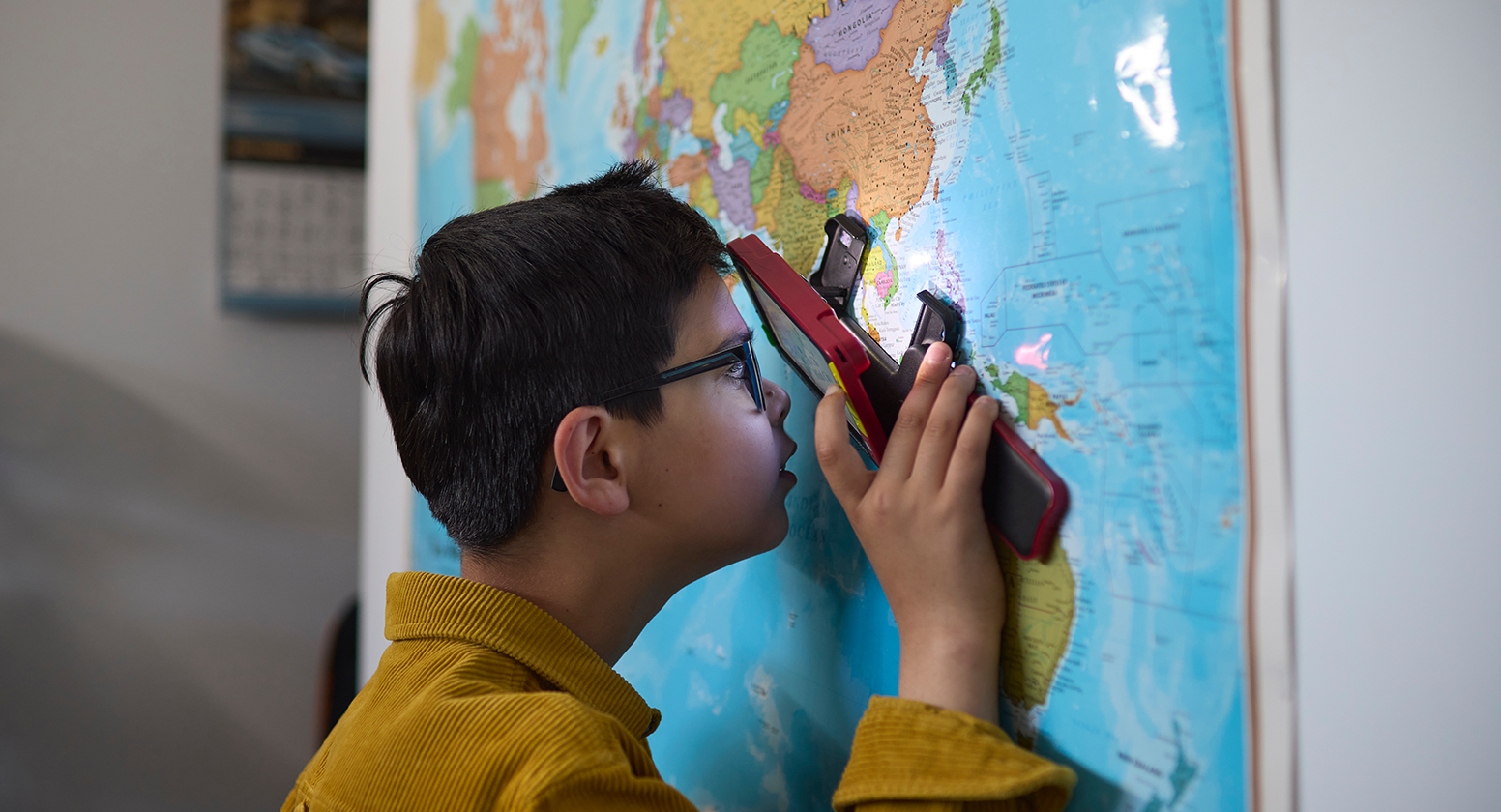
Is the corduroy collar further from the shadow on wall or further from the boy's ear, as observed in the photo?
the shadow on wall

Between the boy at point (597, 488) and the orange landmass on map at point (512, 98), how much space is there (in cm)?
47

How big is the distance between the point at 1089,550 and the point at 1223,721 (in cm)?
11

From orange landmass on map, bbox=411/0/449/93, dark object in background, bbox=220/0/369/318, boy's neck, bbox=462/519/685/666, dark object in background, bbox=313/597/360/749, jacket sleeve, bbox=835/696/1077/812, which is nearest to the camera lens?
jacket sleeve, bbox=835/696/1077/812

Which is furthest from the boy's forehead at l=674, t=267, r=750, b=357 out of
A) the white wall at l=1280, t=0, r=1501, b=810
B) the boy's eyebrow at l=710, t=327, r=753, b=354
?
the white wall at l=1280, t=0, r=1501, b=810

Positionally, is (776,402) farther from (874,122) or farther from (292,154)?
(292,154)

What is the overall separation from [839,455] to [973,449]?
0.09 m

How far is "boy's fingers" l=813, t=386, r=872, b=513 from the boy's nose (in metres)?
0.10

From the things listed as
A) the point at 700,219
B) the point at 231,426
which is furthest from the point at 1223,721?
the point at 231,426

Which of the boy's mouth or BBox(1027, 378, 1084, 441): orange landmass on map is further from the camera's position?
the boy's mouth

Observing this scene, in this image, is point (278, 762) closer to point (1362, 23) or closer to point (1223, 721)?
point (1223, 721)

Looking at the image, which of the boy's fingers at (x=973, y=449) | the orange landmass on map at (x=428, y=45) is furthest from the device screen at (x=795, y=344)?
the orange landmass on map at (x=428, y=45)

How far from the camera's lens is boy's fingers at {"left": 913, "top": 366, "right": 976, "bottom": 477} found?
0.54 meters

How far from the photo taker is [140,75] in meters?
2.19

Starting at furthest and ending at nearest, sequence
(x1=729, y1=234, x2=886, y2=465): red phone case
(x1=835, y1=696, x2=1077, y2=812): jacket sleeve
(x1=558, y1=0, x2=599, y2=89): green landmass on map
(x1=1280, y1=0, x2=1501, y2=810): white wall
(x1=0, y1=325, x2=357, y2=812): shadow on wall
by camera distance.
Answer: (x1=0, y1=325, x2=357, y2=812): shadow on wall, (x1=558, y1=0, x2=599, y2=89): green landmass on map, (x1=729, y1=234, x2=886, y2=465): red phone case, (x1=835, y1=696, x2=1077, y2=812): jacket sleeve, (x1=1280, y1=0, x2=1501, y2=810): white wall
